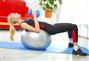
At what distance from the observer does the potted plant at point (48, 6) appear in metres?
8.70

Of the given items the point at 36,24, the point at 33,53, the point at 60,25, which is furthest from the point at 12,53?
the point at 60,25

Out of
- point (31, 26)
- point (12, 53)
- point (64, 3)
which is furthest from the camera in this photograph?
point (64, 3)

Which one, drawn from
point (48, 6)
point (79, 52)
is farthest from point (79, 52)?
point (48, 6)

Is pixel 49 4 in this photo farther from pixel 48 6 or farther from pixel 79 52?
pixel 79 52

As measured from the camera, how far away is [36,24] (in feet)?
14.2

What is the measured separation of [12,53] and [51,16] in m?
4.88

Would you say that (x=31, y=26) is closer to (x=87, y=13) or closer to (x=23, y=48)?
(x=23, y=48)

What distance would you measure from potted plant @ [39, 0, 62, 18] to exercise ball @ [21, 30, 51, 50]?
4.35 metres

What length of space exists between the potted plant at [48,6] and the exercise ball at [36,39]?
435 cm

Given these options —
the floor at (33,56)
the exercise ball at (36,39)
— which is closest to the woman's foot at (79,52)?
the floor at (33,56)

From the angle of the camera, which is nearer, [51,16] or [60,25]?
[60,25]

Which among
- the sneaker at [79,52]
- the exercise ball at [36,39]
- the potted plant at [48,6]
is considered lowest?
the sneaker at [79,52]

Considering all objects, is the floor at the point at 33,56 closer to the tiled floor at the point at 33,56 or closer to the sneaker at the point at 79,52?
the tiled floor at the point at 33,56

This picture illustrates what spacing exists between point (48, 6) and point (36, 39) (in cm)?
451
